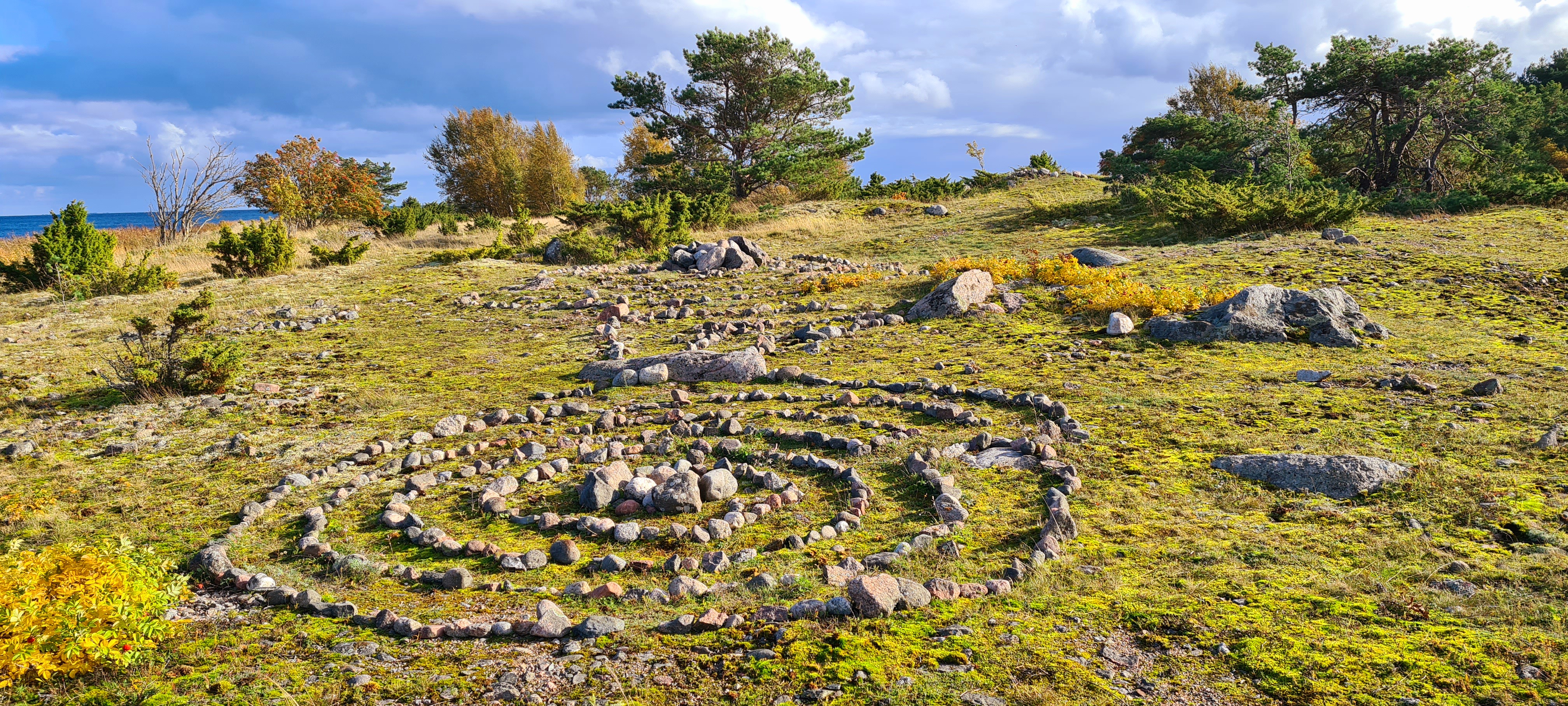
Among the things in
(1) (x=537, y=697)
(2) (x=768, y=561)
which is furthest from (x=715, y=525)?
(1) (x=537, y=697)

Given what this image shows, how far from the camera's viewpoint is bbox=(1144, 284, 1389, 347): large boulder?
901cm

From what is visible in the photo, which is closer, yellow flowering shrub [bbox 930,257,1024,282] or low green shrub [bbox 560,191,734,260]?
yellow flowering shrub [bbox 930,257,1024,282]

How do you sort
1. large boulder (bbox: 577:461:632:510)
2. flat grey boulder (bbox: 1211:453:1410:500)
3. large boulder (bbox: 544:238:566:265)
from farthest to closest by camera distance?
large boulder (bbox: 544:238:566:265)
large boulder (bbox: 577:461:632:510)
flat grey boulder (bbox: 1211:453:1410:500)

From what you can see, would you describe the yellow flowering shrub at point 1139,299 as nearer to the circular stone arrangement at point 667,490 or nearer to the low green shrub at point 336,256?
the circular stone arrangement at point 667,490

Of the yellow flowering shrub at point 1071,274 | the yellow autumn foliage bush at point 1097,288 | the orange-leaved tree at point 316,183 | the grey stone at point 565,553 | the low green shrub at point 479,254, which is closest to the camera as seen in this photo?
the grey stone at point 565,553

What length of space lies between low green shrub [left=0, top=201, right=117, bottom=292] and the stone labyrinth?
1454 cm

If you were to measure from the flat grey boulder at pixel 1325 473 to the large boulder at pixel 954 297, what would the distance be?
21.0 ft

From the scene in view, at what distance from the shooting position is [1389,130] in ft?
76.6

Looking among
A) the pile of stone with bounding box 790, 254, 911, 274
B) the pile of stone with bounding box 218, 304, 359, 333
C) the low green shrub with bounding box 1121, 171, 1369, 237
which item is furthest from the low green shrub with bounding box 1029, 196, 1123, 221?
the pile of stone with bounding box 218, 304, 359, 333

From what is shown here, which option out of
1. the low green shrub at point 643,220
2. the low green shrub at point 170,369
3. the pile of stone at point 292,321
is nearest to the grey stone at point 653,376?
the low green shrub at point 170,369

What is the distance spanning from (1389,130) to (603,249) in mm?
23408

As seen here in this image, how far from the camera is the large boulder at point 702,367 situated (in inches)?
354

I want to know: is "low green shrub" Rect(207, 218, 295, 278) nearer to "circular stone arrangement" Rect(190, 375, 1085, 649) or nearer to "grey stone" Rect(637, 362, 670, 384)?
"grey stone" Rect(637, 362, 670, 384)

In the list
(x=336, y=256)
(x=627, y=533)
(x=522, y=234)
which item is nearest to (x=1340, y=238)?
(x=627, y=533)
